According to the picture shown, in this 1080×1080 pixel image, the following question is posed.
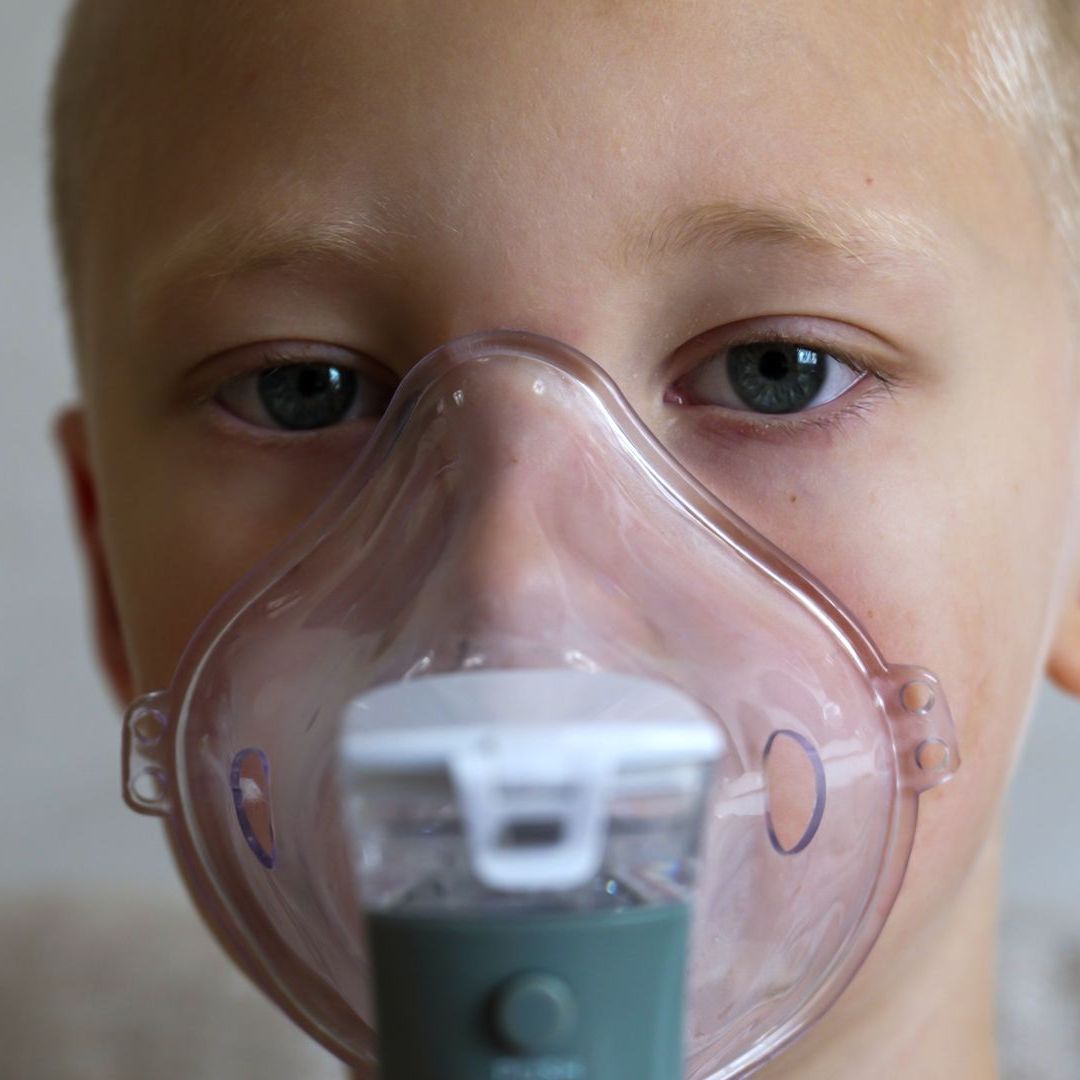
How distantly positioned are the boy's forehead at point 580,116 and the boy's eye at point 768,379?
5 cm

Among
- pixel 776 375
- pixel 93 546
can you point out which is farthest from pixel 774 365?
pixel 93 546

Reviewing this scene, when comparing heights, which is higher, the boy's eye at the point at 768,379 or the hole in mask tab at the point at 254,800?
the boy's eye at the point at 768,379

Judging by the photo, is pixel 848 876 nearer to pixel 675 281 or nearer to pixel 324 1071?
pixel 675 281

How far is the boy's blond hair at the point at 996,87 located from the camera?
71 centimetres

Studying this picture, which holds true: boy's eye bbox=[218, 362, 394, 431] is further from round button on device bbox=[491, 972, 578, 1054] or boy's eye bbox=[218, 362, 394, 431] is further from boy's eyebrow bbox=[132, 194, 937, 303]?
round button on device bbox=[491, 972, 578, 1054]

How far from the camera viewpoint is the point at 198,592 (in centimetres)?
73

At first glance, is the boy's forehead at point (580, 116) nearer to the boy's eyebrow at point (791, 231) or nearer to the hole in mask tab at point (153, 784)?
the boy's eyebrow at point (791, 231)

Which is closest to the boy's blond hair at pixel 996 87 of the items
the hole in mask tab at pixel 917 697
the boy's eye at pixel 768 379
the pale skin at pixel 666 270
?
the pale skin at pixel 666 270

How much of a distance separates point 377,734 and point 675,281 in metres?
0.27

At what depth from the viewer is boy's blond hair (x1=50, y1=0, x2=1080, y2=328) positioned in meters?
0.71

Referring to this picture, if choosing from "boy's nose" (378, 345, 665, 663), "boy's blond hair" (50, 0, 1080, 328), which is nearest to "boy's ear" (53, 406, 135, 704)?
"boy's blond hair" (50, 0, 1080, 328)

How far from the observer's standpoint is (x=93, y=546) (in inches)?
37.9

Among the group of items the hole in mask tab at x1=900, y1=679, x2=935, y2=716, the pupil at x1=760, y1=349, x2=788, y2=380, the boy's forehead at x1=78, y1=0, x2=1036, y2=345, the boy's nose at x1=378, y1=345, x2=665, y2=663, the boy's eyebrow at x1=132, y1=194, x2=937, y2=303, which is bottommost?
the hole in mask tab at x1=900, y1=679, x2=935, y2=716

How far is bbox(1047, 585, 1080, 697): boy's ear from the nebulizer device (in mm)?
203
